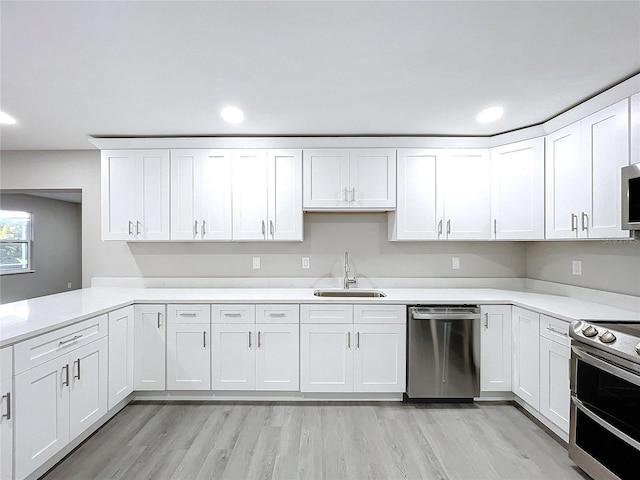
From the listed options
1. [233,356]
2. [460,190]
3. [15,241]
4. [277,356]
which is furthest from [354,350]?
[15,241]

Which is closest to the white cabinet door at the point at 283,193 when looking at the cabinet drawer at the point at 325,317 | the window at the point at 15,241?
the cabinet drawer at the point at 325,317

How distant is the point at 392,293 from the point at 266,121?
1923mm

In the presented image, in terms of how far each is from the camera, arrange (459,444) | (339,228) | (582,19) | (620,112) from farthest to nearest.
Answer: (339,228) → (459,444) → (620,112) → (582,19)

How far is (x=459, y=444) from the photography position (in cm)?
234

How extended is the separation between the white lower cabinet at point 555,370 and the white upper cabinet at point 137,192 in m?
3.30

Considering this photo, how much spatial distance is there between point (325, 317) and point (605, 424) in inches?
73.8

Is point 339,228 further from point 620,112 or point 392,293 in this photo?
point 620,112

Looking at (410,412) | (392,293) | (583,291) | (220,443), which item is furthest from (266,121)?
(583,291)

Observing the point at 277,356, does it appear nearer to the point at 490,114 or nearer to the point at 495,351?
the point at 495,351

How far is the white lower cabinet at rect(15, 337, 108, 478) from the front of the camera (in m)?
1.82

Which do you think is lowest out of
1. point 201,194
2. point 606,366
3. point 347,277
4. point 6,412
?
point 6,412

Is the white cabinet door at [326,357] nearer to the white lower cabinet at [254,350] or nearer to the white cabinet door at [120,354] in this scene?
the white lower cabinet at [254,350]

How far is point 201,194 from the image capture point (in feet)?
10.9

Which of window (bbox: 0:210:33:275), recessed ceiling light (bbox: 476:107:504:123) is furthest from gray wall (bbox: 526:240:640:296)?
window (bbox: 0:210:33:275)
